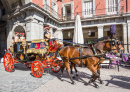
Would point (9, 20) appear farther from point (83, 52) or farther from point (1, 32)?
point (83, 52)

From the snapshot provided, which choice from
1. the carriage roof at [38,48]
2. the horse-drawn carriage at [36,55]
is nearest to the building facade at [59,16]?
the horse-drawn carriage at [36,55]

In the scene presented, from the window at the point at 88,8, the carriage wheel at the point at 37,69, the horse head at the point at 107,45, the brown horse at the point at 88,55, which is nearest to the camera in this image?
the horse head at the point at 107,45

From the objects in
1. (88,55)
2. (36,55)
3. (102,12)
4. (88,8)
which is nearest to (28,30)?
(36,55)

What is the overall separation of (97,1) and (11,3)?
11686mm

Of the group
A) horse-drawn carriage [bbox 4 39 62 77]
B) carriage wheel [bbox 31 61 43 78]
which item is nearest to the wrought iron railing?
horse-drawn carriage [bbox 4 39 62 77]

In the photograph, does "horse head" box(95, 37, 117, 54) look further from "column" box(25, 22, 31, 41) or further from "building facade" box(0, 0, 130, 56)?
"column" box(25, 22, 31, 41)

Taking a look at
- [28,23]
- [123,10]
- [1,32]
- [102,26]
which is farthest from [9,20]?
[123,10]

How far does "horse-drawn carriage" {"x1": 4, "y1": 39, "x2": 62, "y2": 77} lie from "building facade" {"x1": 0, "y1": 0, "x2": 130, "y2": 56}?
3795 mm

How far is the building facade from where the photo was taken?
31.6 ft

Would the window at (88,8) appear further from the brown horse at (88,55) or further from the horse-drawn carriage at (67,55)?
the brown horse at (88,55)

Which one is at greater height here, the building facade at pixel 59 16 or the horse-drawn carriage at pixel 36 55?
the building facade at pixel 59 16

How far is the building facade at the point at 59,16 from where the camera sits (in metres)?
9.63

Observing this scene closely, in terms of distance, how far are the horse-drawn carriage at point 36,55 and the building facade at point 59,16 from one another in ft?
12.5

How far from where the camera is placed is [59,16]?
1557 centimetres
